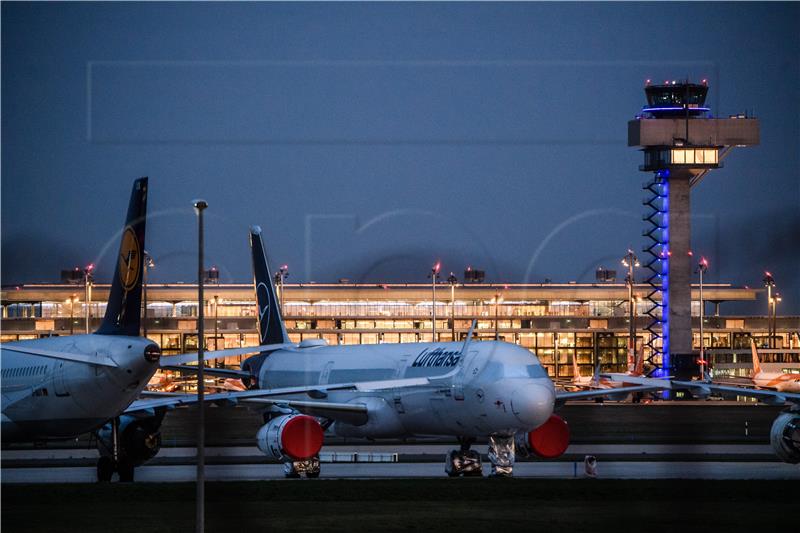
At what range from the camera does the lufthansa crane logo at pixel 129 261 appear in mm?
43875

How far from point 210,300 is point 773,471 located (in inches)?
6087

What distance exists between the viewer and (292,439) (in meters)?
48.7

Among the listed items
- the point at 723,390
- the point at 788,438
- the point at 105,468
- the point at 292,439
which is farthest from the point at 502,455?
the point at 105,468

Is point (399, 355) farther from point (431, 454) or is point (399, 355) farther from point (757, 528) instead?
point (757, 528)

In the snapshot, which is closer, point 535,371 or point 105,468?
point 105,468

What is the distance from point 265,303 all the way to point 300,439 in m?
25.3

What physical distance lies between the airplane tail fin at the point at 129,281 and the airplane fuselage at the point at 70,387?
0.58 meters

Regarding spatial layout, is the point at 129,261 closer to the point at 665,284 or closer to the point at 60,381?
the point at 60,381

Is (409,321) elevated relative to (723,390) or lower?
elevated

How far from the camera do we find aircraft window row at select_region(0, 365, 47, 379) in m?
45.3

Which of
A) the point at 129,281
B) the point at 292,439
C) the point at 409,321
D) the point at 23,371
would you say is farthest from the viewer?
the point at 409,321

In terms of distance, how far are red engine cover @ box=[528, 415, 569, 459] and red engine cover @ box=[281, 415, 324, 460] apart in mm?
7523

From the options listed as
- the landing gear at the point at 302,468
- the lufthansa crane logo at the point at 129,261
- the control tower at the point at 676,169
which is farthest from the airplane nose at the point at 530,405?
the control tower at the point at 676,169

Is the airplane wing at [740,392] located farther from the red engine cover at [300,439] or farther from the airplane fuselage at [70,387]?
the airplane fuselage at [70,387]
